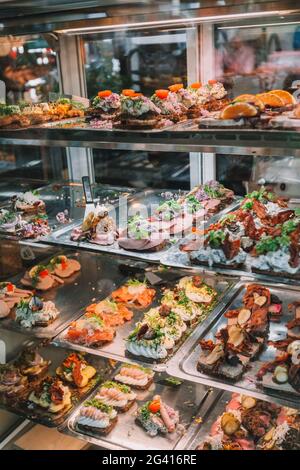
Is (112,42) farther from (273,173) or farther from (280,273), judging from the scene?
(280,273)

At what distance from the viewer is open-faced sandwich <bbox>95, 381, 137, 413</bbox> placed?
8.32 feet

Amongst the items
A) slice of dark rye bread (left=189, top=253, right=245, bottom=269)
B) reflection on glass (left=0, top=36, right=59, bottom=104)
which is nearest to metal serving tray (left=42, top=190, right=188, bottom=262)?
slice of dark rye bread (left=189, top=253, right=245, bottom=269)

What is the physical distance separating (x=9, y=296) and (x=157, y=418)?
1069 millimetres

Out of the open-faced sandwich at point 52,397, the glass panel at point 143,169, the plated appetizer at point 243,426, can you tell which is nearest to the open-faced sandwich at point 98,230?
the glass panel at point 143,169

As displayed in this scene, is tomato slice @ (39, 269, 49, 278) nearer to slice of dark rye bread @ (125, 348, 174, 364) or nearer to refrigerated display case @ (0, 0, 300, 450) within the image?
refrigerated display case @ (0, 0, 300, 450)

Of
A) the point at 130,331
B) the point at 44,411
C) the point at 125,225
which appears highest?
the point at 125,225

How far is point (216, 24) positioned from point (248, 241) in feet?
2.94

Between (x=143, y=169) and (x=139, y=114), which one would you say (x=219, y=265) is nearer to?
(x=139, y=114)

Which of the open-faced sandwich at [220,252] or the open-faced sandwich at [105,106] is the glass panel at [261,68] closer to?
the open-faced sandwich at [220,252]

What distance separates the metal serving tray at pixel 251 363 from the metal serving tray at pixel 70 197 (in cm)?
87

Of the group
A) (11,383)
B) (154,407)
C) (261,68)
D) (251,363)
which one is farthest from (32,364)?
(261,68)

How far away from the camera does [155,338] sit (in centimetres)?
243

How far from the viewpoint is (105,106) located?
264cm

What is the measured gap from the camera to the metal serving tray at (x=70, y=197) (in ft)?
10.2
